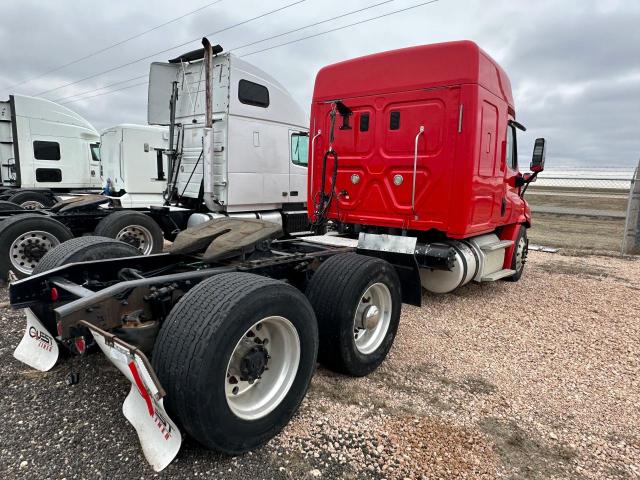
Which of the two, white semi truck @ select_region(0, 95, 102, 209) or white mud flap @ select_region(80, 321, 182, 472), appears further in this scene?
white semi truck @ select_region(0, 95, 102, 209)

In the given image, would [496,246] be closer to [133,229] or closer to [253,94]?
[253,94]

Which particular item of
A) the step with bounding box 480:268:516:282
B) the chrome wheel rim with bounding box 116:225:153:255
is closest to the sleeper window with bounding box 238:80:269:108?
the chrome wheel rim with bounding box 116:225:153:255

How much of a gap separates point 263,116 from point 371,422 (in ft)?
20.5

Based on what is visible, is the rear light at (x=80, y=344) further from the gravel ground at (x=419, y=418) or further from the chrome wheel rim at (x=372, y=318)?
the chrome wheel rim at (x=372, y=318)

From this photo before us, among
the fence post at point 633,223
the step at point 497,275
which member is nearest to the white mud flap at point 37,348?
the step at point 497,275

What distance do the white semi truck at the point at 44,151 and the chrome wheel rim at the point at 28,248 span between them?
6.07m

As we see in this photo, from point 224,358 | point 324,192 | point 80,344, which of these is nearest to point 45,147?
point 324,192

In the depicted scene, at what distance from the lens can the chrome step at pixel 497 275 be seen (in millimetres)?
5604

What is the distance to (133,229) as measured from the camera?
702 centimetres

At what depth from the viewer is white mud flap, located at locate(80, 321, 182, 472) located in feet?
6.32

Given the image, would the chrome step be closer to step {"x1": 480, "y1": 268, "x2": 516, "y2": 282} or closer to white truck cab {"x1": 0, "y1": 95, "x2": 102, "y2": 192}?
step {"x1": 480, "y1": 268, "x2": 516, "y2": 282}

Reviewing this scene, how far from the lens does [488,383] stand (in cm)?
341

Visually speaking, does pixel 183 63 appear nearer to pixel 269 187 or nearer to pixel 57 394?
pixel 269 187

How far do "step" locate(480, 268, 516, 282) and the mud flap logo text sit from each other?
15.6ft
